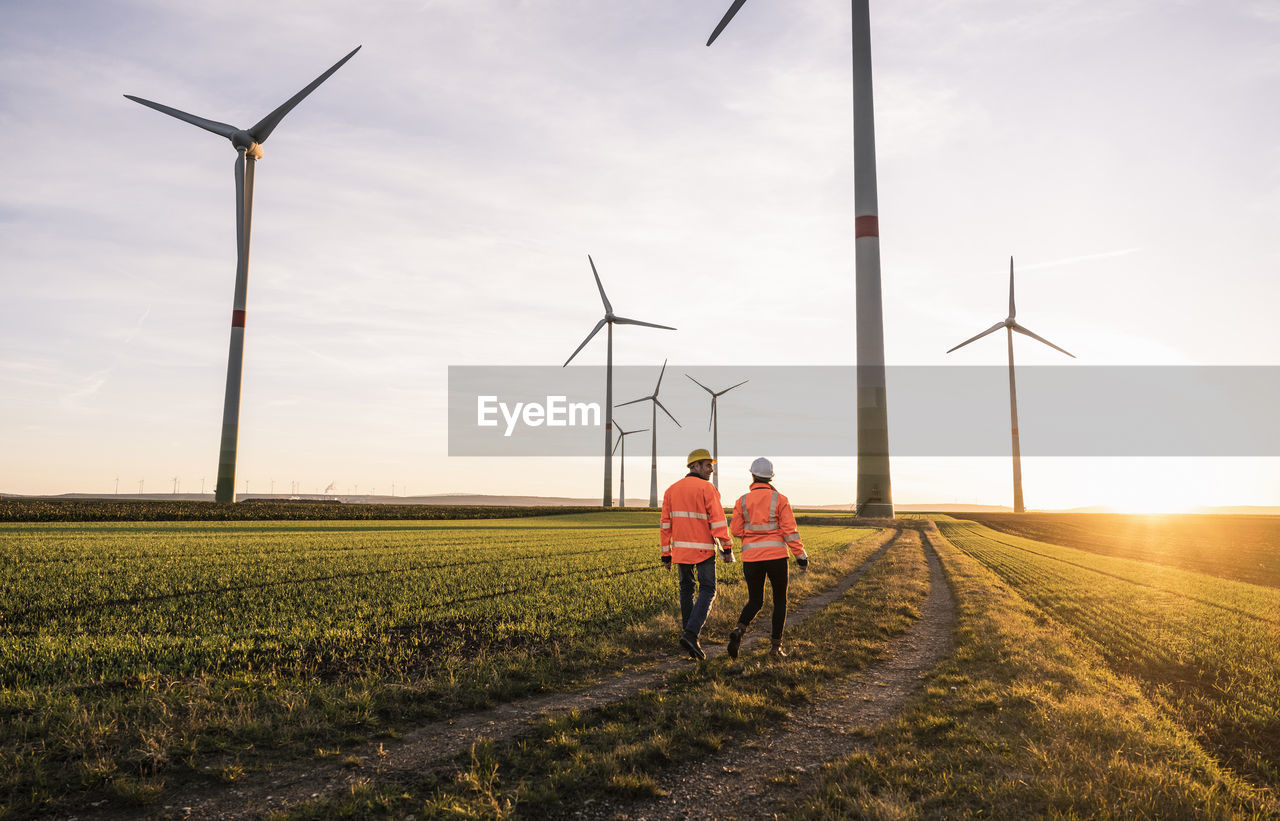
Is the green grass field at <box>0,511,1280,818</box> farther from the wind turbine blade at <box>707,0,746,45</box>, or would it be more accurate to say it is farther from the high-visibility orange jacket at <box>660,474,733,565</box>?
the wind turbine blade at <box>707,0,746,45</box>

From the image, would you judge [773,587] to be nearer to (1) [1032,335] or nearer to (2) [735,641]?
(2) [735,641]

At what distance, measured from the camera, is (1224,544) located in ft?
195

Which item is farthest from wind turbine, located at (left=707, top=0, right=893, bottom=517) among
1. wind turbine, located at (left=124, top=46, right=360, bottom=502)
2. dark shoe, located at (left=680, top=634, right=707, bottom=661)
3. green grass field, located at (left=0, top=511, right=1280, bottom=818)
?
dark shoe, located at (left=680, top=634, right=707, bottom=661)

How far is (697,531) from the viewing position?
489 inches

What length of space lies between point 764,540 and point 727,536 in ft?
2.38

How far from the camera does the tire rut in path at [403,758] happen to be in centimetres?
657

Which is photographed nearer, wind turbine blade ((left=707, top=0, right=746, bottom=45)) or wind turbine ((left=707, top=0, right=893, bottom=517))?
wind turbine blade ((left=707, top=0, right=746, bottom=45))

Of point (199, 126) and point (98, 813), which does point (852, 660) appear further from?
point (199, 126)

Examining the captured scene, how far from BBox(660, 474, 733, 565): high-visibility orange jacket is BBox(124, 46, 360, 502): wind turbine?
A: 63794 mm

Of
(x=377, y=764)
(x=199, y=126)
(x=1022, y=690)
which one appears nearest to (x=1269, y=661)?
(x=1022, y=690)

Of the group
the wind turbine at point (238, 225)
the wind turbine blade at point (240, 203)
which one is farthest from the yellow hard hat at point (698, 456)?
the wind turbine blade at point (240, 203)

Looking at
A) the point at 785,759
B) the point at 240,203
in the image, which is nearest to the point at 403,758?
the point at 785,759

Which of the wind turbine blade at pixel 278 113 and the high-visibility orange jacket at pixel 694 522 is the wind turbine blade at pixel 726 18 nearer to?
the wind turbine blade at pixel 278 113

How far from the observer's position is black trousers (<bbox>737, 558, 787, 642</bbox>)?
12414 mm
